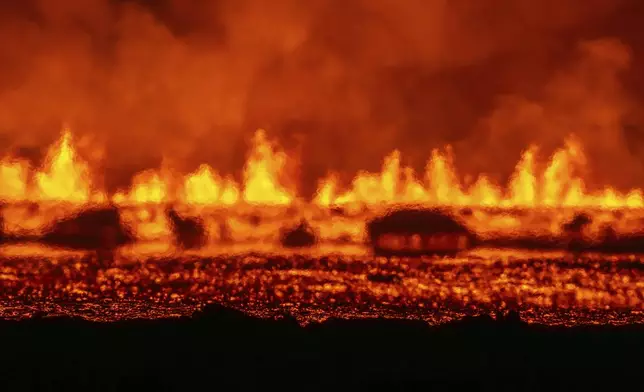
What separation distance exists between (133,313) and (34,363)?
9.57ft

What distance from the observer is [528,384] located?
11.1 metres

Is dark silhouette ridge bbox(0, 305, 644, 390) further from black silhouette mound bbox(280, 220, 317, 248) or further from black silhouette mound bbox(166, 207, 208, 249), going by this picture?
black silhouette mound bbox(280, 220, 317, 248)

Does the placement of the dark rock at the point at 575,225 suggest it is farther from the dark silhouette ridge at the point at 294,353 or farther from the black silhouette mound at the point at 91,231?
the dark silhouette ridge at the point at 294,353

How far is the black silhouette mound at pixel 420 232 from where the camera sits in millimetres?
22766

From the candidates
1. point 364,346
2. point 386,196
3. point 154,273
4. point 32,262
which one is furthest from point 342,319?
point 386,196

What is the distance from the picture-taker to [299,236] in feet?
79.1

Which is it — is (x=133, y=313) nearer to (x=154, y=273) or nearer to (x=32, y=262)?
(x=154, y=273)

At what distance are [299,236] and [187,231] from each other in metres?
2.79

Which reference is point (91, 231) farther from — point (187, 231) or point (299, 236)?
point (299, 236)

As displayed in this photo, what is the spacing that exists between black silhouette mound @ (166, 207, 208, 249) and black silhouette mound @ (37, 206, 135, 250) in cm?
120

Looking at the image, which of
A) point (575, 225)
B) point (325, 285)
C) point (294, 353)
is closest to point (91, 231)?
point (325, 285)

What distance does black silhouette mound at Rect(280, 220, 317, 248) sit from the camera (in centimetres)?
2333

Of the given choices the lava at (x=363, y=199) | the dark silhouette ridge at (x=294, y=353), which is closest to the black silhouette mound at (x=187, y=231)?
the lava at (x=363, y=199)

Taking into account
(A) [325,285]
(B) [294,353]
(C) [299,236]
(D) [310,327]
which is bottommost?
(B) [294,353]
